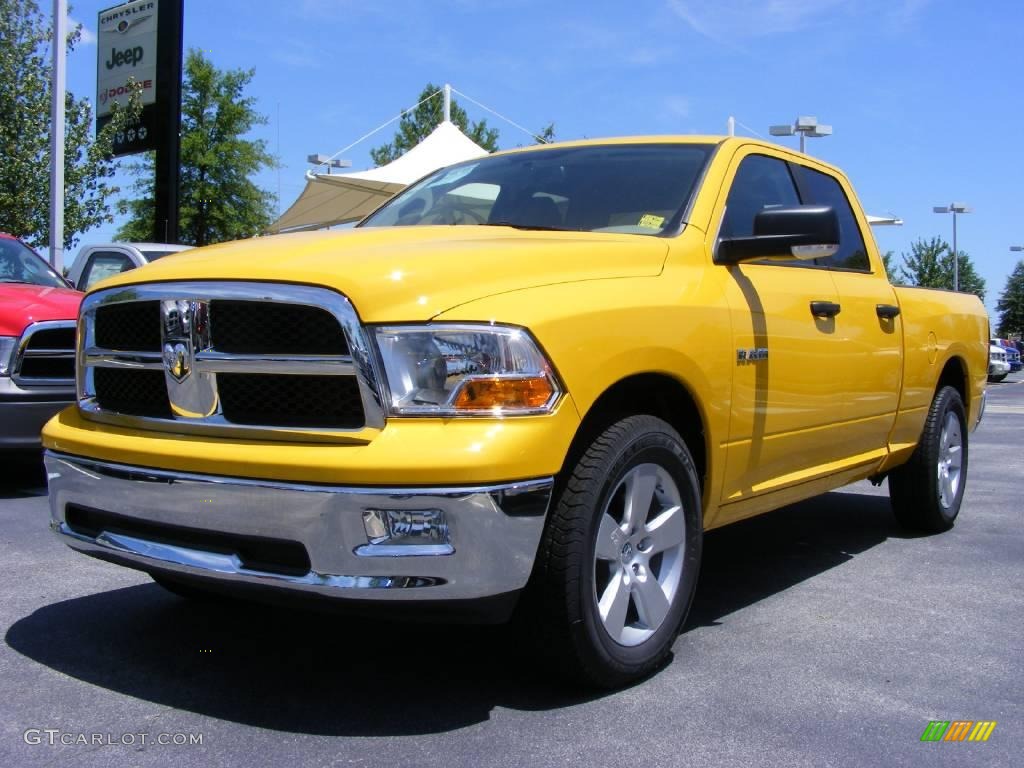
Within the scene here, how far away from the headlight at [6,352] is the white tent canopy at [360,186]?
761cm

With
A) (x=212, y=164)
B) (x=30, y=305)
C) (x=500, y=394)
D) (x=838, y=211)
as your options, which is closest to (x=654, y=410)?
(x=500, y=394)

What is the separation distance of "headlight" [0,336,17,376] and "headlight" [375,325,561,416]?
4.30 metres

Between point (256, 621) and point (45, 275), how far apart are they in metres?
4.55

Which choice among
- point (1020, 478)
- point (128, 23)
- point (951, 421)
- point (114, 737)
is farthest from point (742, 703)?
point (128, 23)

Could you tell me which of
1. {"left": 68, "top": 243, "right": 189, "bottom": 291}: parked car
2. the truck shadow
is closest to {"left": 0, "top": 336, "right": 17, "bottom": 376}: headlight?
the truck shadow

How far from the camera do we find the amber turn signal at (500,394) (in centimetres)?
267

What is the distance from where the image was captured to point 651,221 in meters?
3.80

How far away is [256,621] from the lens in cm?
380

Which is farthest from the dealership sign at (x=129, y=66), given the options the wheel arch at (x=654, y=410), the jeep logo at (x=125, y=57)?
the wheel arch at (x=654, y=410)

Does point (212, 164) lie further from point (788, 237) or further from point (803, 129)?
point (788, 237)

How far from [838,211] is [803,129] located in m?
18.5

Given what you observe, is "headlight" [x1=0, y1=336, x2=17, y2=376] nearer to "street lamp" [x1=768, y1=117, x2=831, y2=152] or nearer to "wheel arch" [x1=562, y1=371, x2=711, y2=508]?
"wheel arch" [x1=562, y1=371, x2=711, y2=508]

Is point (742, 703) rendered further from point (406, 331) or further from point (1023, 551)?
point (1023, 551)

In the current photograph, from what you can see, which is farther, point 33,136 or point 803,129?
point 803,129
